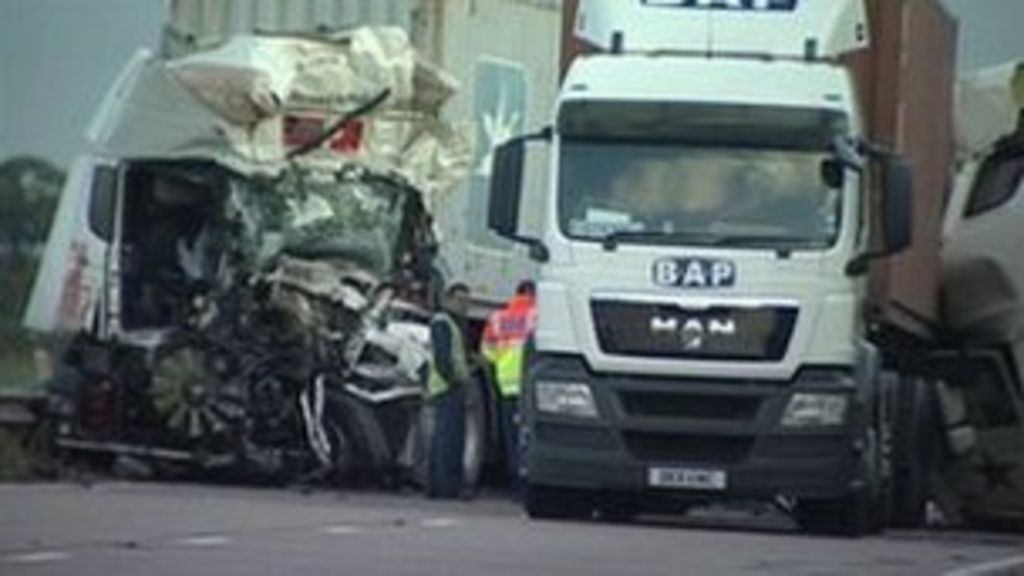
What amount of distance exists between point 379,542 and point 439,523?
2237 millimetres

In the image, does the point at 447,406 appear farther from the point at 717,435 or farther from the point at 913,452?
the point at 717,435

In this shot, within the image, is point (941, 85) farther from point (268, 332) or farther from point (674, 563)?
point (674, 563)

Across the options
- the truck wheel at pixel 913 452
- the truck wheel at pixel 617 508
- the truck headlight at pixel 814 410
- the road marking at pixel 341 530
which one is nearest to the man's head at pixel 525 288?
the truck wheel at pixel 617 508

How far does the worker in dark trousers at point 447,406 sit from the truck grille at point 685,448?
10.4ft

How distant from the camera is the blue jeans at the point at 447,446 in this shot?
21.3 metres

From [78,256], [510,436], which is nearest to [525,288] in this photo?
[510,436]

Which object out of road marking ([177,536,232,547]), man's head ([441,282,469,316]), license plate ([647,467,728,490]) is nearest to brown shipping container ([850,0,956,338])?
license plate ([647,467,728,490])

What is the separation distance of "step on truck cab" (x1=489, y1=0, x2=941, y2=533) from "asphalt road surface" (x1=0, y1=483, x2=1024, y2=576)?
504 mm

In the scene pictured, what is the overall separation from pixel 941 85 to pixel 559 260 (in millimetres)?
4082

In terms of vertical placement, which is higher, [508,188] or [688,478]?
[508,188]

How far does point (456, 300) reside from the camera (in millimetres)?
22688

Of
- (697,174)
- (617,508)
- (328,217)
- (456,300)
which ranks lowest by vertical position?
(617,508)

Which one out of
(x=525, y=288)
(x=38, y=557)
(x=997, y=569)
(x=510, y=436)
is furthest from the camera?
(x=525, y=288)

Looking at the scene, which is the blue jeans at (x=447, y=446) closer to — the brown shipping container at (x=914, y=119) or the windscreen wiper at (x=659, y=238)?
the brown shipping container at (x=914, y=119)
